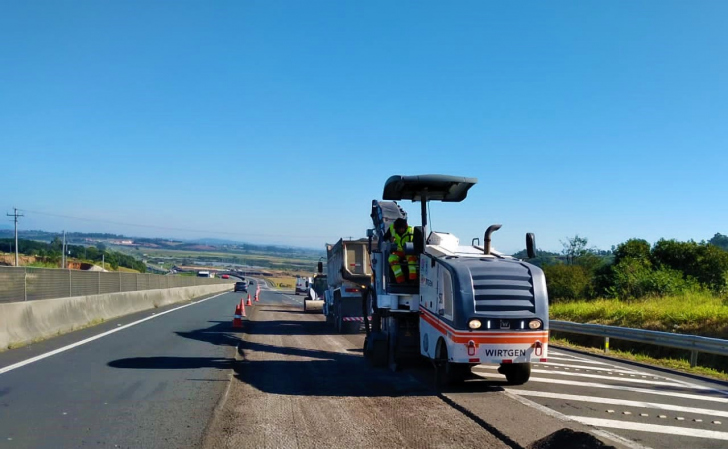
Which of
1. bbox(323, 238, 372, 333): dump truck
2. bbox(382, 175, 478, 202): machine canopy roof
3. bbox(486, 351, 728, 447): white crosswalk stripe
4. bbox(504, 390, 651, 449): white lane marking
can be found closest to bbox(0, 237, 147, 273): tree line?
bbox(323, 238, 372, 333): dump truck

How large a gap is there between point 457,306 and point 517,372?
1.98 metres

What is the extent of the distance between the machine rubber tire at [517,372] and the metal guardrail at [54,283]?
1073 cm

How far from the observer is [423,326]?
11805mm

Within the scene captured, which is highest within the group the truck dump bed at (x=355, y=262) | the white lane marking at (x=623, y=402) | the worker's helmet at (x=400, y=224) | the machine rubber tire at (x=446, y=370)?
the worker's helmet at (x=400, y=224)

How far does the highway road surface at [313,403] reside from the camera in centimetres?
759

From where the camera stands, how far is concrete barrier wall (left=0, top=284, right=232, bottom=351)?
14.2 meters

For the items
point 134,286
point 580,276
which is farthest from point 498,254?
point 580,276

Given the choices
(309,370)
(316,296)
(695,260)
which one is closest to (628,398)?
(309,370)

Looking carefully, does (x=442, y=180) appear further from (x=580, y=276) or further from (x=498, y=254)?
(x=580, y=276)

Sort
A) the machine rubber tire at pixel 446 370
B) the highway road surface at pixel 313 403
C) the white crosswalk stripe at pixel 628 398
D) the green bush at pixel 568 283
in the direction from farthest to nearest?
1. the green bush at pixel 568 283
2. the machine rubber tire at pixel 446 370
3. the white crosswalk stripe at pixel 628 398
4. the highway road surface at pixel 313 403

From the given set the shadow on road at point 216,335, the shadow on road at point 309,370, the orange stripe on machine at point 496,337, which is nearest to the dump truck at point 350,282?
the shadow on road at point 216,335

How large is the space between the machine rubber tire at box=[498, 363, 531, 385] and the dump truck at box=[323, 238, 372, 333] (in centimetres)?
1026

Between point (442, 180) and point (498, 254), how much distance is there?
6.34 feet

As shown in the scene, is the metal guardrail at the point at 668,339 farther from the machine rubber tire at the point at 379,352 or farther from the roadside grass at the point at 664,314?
the machine rubber tire at the point at 379,352
